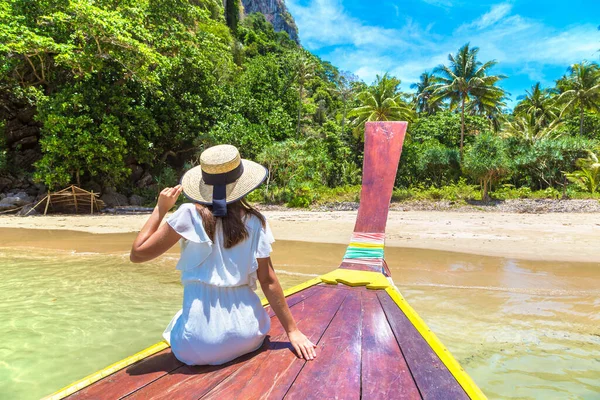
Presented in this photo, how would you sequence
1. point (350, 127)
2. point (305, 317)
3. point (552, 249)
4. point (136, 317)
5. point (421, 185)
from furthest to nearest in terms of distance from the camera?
1. point (350, 127)
2. point (421, 185)
3. point (552, 249)
4. point (136, 317)
5. point (305, 317)

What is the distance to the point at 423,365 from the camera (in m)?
1.72

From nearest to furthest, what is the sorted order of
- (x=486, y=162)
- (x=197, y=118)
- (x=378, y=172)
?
(x=378, y=172)
(x=486, y=162)
(x=197, y=118)

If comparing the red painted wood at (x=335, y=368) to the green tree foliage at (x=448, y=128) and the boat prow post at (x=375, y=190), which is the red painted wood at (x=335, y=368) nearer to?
the boat prow post at (x=375, y=190)

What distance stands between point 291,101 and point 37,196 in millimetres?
17976

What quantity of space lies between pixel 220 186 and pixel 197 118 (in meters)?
Answer: 19.1

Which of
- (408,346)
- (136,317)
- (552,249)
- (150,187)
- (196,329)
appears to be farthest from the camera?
(150,187)

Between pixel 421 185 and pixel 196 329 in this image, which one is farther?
pixel 421 185

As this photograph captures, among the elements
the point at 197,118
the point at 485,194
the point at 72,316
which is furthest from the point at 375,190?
the point at 197,118

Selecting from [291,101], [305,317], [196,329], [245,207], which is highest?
[291,101]

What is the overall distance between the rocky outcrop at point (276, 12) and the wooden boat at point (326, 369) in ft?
256

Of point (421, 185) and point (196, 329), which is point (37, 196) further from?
point (421, 185)

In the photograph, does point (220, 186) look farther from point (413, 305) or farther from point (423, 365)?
point (413, 305)

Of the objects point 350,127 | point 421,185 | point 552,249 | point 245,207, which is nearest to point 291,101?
point 350,127

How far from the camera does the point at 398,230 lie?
34.2ft
